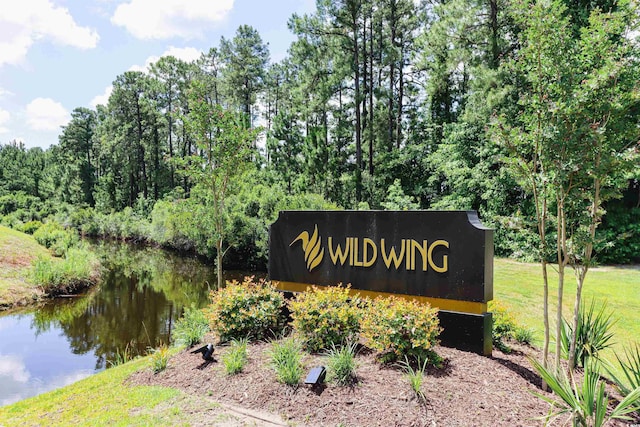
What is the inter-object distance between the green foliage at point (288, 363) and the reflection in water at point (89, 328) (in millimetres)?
5287

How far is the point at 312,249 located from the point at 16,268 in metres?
14.3

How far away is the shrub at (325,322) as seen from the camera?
17.9ft

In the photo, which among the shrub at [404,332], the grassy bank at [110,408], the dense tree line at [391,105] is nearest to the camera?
the grassy bank at [110,408]

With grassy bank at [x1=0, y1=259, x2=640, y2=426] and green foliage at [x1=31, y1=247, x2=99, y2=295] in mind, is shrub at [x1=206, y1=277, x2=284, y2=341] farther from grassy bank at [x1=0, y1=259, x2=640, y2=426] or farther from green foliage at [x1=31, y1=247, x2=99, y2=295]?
green foliage at [x1=31, y1=247, x2=99, y2=295]

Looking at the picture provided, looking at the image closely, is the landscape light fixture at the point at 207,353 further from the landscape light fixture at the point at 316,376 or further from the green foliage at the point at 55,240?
the green foliage at the point at 55,240

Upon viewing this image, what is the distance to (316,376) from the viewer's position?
14.9 ft

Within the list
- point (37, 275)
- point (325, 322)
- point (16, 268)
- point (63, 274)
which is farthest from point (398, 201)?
point (16, 268)

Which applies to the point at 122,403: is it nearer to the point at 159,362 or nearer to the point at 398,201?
the point at 159,362

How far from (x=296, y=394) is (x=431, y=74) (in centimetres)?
2207

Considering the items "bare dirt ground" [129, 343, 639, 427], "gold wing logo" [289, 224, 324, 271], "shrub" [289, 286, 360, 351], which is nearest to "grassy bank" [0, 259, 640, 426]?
"bare dirt ground" [129, 343, 639, 427]

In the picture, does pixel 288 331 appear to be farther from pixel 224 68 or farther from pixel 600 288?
pixel 224 68

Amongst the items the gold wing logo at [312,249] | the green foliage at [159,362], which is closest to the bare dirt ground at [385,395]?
the green foliage at [159,362]

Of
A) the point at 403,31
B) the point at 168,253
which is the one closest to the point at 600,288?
the point at 403,31

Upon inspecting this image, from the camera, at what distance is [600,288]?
35.2 feet
